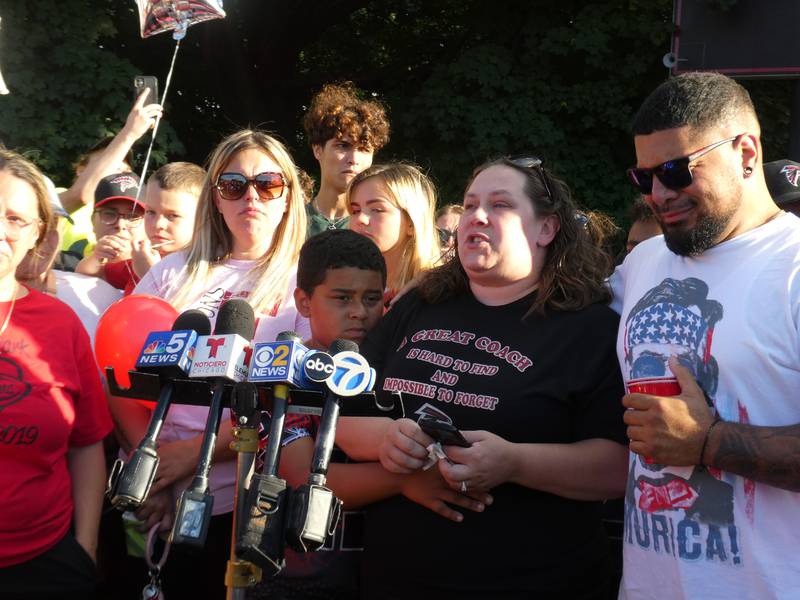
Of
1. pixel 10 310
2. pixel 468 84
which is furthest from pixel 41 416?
pixel 468 84

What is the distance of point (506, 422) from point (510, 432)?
0.10 feet

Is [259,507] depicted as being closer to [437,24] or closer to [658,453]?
[658,453]

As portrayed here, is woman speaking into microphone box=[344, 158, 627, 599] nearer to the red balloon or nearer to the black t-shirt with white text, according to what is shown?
the black t-shirt with white text

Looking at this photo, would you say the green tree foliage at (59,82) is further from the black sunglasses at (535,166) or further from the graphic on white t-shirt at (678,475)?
the graphic on white t-shirt at (678,475)

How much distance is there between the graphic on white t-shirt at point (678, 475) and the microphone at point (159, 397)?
1.20 m

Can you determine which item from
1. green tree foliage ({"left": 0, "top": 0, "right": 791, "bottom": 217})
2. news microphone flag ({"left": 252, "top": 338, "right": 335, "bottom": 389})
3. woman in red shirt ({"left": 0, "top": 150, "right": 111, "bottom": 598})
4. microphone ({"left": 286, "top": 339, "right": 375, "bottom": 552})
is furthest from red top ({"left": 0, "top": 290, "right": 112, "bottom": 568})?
green tree foliage ({"left": 0, "top": 0, "right": 791, "bottom": 217})

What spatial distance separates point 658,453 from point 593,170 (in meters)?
7.61

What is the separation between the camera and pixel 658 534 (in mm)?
2334

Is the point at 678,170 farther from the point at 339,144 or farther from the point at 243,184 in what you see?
the point at 339,144

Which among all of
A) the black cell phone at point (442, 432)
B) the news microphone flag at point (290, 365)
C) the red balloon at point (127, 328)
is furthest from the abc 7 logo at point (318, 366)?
the red balloon at point (127, 328)

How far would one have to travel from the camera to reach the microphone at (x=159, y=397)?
1866 mm

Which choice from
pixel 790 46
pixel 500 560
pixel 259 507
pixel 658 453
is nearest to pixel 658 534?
pixel 658 453

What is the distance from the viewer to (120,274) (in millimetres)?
4094

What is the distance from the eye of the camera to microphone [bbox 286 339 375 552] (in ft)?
5.83
